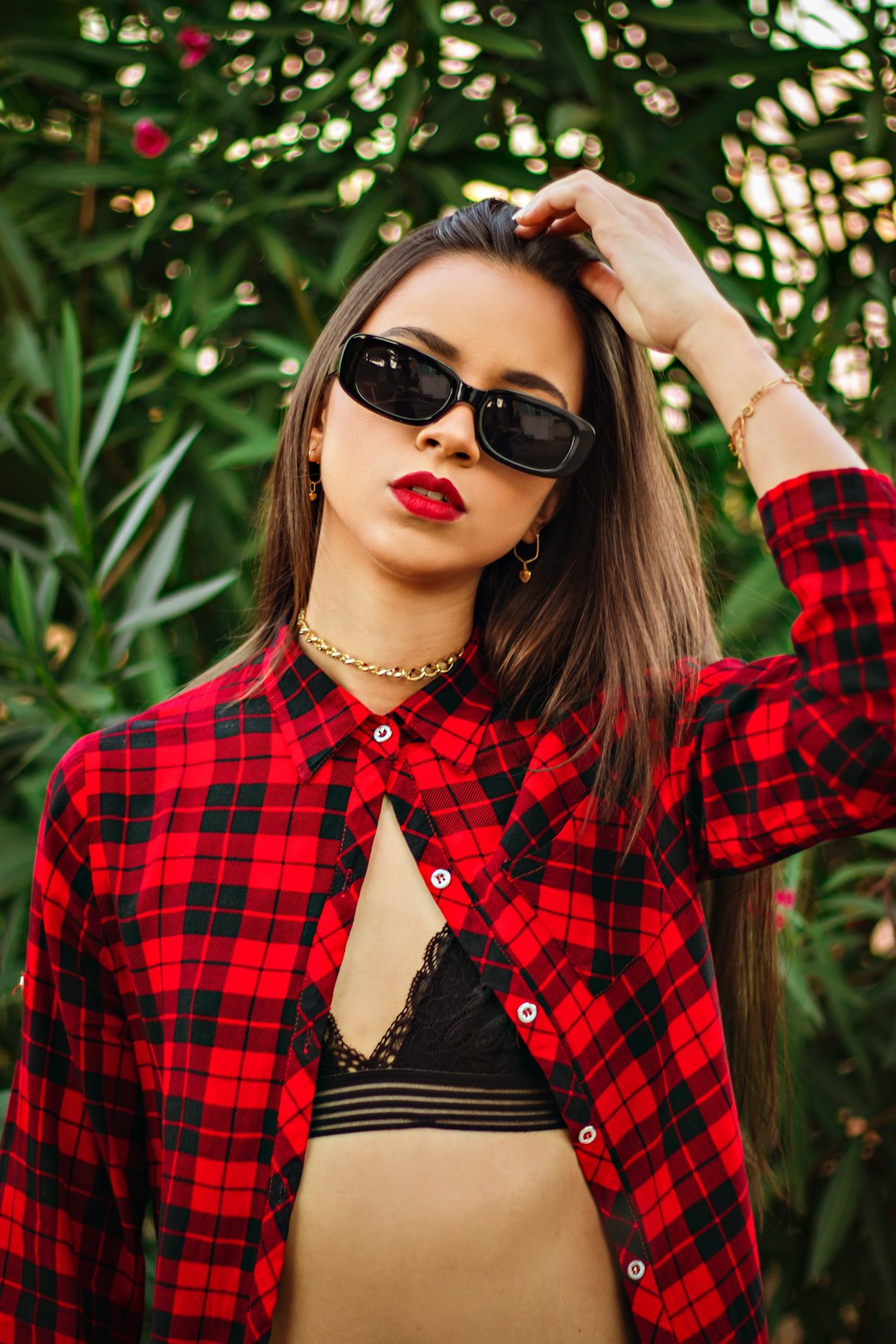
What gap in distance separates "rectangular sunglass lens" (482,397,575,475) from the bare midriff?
50cm

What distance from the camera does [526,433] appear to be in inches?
39.6

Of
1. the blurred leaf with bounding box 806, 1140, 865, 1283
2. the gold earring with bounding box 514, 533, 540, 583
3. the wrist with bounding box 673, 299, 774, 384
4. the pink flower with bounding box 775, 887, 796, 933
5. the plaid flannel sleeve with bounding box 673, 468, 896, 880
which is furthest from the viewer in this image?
the blurred leaf with bounding box 806, 1140, 865, 1283

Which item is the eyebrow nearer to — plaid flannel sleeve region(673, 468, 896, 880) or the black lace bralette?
plaid flannel sleeve region(673, 468, 896, 880)

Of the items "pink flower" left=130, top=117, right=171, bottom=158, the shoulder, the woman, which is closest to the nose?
the woman

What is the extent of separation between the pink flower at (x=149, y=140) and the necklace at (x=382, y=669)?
1.04 m

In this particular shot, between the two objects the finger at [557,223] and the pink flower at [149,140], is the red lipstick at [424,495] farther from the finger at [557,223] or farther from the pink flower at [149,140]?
the pink flower at [149,140]

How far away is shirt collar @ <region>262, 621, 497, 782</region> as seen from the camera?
3.44 ft

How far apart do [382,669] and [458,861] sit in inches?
8.1

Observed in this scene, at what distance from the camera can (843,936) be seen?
1822mm

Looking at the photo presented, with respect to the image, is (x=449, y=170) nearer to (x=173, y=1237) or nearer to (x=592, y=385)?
(x=592, y=385)

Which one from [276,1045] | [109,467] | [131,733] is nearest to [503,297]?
[131,733]

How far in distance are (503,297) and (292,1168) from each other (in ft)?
2.51

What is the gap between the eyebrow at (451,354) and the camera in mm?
1014

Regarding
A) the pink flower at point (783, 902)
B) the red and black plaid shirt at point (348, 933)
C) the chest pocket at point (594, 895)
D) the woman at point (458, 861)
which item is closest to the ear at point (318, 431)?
the woman at point (458, 861)
